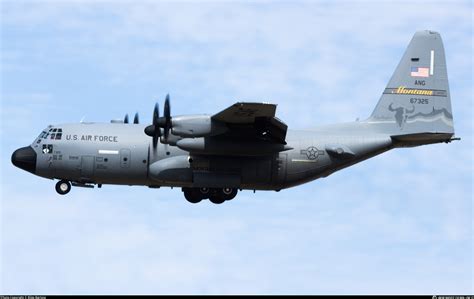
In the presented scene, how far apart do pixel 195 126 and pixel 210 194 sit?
13.9 feet

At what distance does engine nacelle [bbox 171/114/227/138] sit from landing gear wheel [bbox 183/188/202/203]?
162 inches

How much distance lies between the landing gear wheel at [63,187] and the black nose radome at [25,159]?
1169 mm

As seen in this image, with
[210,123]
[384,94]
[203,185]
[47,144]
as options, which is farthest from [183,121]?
[384,94]

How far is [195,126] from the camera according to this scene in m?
33.0

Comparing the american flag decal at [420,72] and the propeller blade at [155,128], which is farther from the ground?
the american flag decal at [420,72]

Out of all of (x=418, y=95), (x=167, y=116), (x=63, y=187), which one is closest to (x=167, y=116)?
(x=167, y=116)

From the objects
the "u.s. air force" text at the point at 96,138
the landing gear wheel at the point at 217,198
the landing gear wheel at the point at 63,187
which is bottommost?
the landing gear wheel at the point at 217,198

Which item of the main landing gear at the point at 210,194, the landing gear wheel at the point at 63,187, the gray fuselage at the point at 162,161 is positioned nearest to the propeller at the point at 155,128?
the gray fuselage at the point at 162,161

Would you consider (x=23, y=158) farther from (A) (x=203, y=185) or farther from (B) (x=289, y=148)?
(B) (x=289, y=148)

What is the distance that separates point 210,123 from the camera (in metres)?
33.2

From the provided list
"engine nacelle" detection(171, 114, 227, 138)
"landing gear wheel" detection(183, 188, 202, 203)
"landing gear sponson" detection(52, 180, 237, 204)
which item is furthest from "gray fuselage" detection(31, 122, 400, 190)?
"engine nacelle" detection(171, 114, 227, 138)

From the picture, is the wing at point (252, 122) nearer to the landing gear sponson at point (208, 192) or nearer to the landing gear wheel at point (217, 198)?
the landing gear sponson at point (208, 192)

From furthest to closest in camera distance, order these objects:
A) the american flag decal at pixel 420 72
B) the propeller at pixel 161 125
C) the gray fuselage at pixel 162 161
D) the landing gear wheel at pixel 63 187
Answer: the american flag decal at pixel 420 72 → the landing gear wheel at pixel 63 187 → the gray fuselage at pixel 162 161 → the propeller at pixel 161 125

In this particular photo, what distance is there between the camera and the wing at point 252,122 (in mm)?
32188
